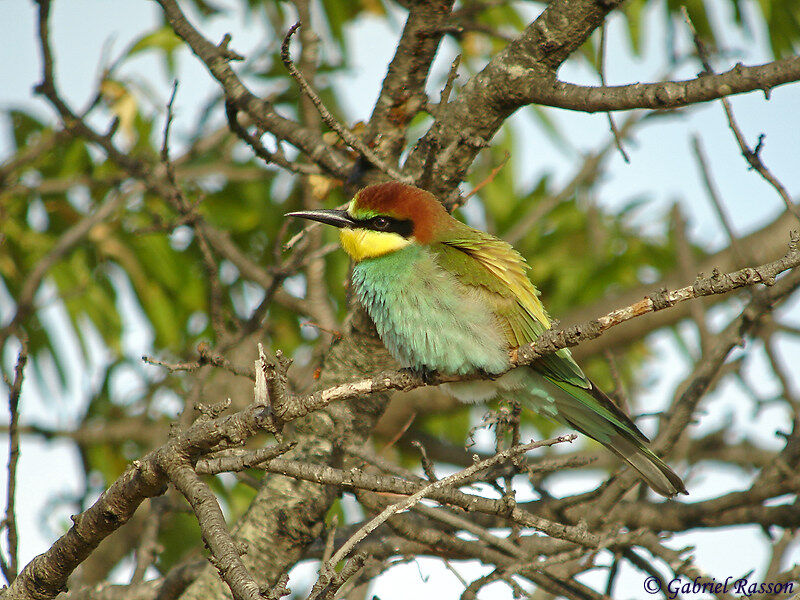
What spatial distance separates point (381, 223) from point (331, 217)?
24 cm

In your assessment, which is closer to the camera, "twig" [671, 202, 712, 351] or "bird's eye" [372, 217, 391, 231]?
"bird's eye" [372, 217, 391, 231]

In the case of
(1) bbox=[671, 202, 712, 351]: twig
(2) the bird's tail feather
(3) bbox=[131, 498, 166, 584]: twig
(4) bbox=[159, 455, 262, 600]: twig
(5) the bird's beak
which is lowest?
(4) bbox=[159, 455, 262, 600]: twig

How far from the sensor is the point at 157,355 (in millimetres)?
3912

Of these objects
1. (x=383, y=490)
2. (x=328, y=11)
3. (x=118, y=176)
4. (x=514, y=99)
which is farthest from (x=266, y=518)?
(x=328, y=11)

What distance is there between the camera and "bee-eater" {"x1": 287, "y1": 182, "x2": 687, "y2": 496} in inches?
101

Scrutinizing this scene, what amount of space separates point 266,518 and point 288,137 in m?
1.26

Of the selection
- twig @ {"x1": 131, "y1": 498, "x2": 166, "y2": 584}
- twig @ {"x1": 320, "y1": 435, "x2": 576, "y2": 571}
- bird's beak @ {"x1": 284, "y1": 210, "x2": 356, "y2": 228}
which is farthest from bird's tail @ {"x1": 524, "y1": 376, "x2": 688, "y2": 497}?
twig @ {"x1": 131, "y1": 498, "x2": 166, "y2": 584}

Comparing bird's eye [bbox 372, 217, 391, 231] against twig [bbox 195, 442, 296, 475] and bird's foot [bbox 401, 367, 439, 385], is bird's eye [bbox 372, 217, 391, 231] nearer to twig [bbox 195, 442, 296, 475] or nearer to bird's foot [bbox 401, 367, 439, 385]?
bird's foot [bbox 401, 367, 439, 385]

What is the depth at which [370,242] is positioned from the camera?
2.87 metres

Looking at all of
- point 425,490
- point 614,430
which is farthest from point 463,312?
point 425,490

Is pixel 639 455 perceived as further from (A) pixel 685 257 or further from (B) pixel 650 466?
(A) pixel 685 257

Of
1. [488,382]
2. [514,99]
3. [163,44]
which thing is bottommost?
[488,382]

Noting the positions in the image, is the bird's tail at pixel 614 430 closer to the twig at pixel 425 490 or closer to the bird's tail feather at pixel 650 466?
the bird's tail feather at pixel 650 466

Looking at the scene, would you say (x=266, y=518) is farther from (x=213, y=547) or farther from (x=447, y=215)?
(x=447, y=215)
